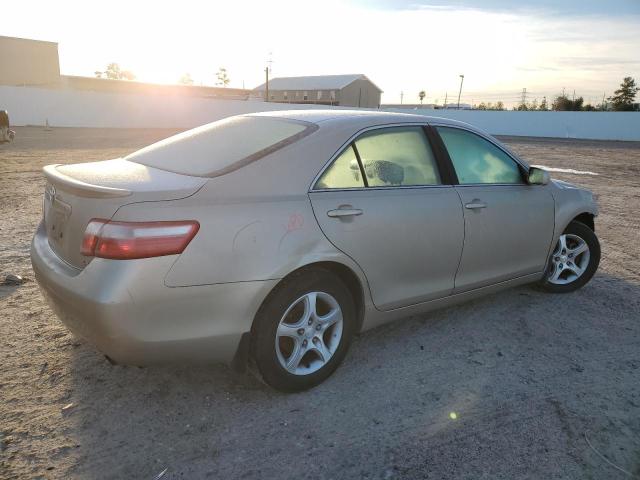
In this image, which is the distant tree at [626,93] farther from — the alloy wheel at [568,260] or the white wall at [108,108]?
the alloy wheel at [568,260]

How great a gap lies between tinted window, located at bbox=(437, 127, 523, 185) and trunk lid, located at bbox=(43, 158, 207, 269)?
1.89m

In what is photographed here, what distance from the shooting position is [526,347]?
3.50 meters

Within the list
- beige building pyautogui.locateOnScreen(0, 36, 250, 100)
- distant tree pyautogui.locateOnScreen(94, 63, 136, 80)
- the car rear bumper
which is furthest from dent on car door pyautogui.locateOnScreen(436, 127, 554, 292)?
distant tree pyautogui.locateOnScreen(94, 63, 136, 80)

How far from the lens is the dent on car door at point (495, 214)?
3.52 meters

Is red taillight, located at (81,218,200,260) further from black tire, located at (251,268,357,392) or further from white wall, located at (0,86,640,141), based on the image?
white wall, located at (0,86,640,141)

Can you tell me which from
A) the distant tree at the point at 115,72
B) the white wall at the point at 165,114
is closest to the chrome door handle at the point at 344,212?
the white wall at the point at 165,114

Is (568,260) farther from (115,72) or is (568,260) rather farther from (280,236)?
(115,72)

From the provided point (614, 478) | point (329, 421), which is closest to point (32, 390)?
point (329, 421)

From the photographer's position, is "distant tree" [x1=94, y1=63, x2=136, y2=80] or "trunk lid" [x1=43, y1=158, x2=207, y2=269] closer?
"trunk lid" [x1=43, y1=158, x2=207, y2=269]

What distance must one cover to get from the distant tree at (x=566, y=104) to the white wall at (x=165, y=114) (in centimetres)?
2465

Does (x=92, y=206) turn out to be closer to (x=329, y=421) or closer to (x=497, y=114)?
(x=329, y=421)

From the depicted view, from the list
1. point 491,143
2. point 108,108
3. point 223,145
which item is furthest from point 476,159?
point 108,108

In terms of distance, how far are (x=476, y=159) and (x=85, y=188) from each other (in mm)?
2667

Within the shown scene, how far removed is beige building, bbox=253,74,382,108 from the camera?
7081cm
